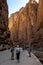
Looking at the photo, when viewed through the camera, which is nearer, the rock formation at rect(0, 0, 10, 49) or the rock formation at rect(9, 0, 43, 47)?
the rock formation at rect(0, 0, 10, 49)

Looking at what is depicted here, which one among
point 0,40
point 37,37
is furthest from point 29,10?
point 0,40

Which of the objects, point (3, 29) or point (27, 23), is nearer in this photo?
point (3, 29)

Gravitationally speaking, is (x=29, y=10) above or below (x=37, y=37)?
above

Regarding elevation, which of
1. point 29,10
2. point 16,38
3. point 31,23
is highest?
point 29,10

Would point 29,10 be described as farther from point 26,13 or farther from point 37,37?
point 37,37

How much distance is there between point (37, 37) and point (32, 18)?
48203 millimetres

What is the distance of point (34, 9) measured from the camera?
127438mm

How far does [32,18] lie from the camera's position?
412 ft

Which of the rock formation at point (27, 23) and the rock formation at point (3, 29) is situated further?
the rock formation at point (27, 23)

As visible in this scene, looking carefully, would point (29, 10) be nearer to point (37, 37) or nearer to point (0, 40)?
point (37, 37)

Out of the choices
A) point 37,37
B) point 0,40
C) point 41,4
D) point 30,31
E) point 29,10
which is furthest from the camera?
point 29,10

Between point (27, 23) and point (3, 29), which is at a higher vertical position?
point (27, 23)

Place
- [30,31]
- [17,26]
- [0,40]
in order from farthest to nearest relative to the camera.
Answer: [17,26] < [30,31] < [0,40]

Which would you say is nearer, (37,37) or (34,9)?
(37,37)
